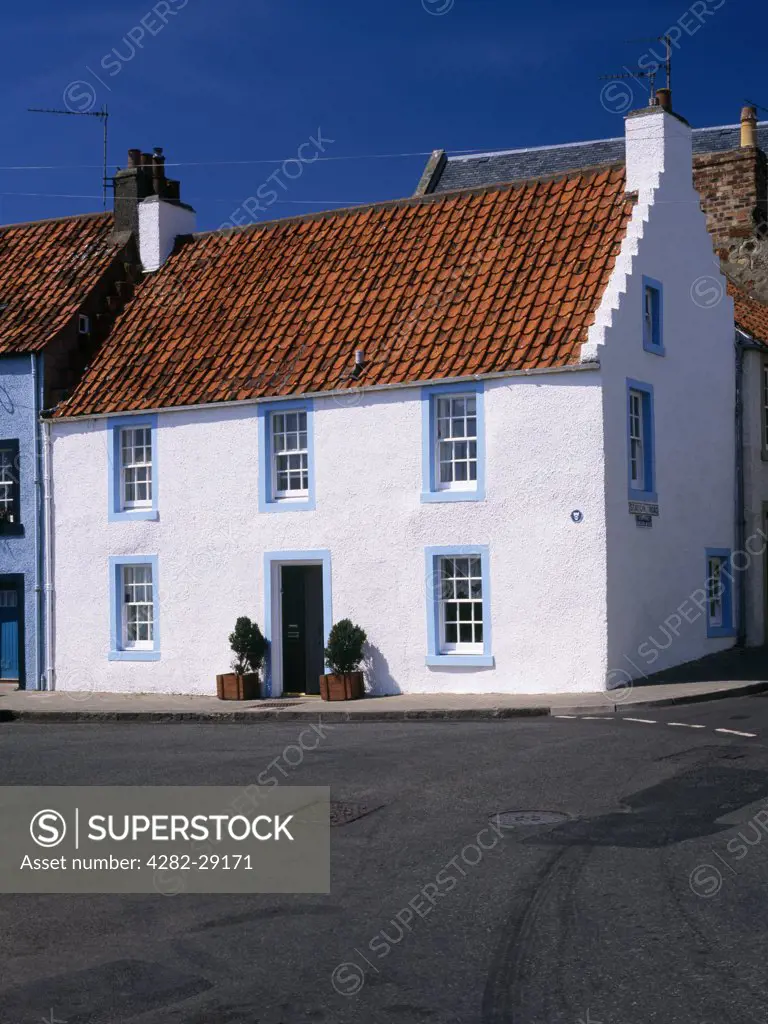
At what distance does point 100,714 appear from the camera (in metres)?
A: 21.5

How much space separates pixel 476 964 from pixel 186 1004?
1480 millimetres

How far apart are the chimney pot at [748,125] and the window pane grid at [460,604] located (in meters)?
22.1

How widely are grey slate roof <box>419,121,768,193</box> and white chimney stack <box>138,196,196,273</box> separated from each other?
13645mm

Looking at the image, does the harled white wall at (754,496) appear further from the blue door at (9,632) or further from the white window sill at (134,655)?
the blue door at (9,632)

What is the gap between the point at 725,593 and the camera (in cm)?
2502

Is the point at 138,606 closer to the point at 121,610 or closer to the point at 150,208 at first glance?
the point at 121,610

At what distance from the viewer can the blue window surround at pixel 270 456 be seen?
2338 cm

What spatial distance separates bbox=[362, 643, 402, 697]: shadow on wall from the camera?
73.7 feet

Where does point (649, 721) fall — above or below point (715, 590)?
below

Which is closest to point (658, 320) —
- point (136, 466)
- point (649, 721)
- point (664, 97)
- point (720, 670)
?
point (664, 97)

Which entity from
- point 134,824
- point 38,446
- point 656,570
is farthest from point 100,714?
point 134,824

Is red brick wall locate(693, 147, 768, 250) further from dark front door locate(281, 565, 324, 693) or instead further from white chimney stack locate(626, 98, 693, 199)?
dark front door locate(281, 565, 324, 693)

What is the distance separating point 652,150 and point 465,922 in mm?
18374

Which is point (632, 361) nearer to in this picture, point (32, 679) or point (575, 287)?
point (575, 287)
